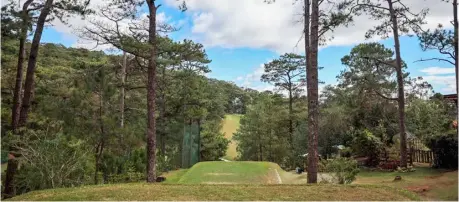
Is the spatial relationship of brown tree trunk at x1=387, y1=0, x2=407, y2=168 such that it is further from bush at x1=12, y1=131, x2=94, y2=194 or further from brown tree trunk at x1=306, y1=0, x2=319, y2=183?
bush at x1=12, y1=131, x2=94, y2=194

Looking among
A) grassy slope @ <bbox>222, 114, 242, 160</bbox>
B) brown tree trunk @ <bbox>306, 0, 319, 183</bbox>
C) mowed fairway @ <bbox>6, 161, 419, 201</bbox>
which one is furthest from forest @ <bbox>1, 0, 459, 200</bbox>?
grassy slope @ <bbox>222, 114, 242, 160</bbox>

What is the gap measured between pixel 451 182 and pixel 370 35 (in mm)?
5893

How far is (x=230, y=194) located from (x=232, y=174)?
300 inches

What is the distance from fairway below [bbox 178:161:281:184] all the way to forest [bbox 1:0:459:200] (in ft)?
5.06

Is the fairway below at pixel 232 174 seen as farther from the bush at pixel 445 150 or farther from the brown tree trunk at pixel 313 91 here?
the bush at pixel 445 150

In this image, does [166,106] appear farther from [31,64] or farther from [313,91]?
[313,91]

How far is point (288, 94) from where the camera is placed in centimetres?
2494

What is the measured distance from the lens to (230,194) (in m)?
5.41

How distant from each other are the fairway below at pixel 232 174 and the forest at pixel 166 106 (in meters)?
1.54

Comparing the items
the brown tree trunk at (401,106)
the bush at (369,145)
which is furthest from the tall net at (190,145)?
the brown tree trunk at (401,106)

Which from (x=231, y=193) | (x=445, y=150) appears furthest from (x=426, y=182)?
(x=231, y=193)

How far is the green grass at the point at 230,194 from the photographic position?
16.8 ft

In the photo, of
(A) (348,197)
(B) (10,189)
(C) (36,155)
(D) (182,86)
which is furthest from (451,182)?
(D) (182,86)

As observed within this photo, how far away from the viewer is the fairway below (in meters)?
11.8
